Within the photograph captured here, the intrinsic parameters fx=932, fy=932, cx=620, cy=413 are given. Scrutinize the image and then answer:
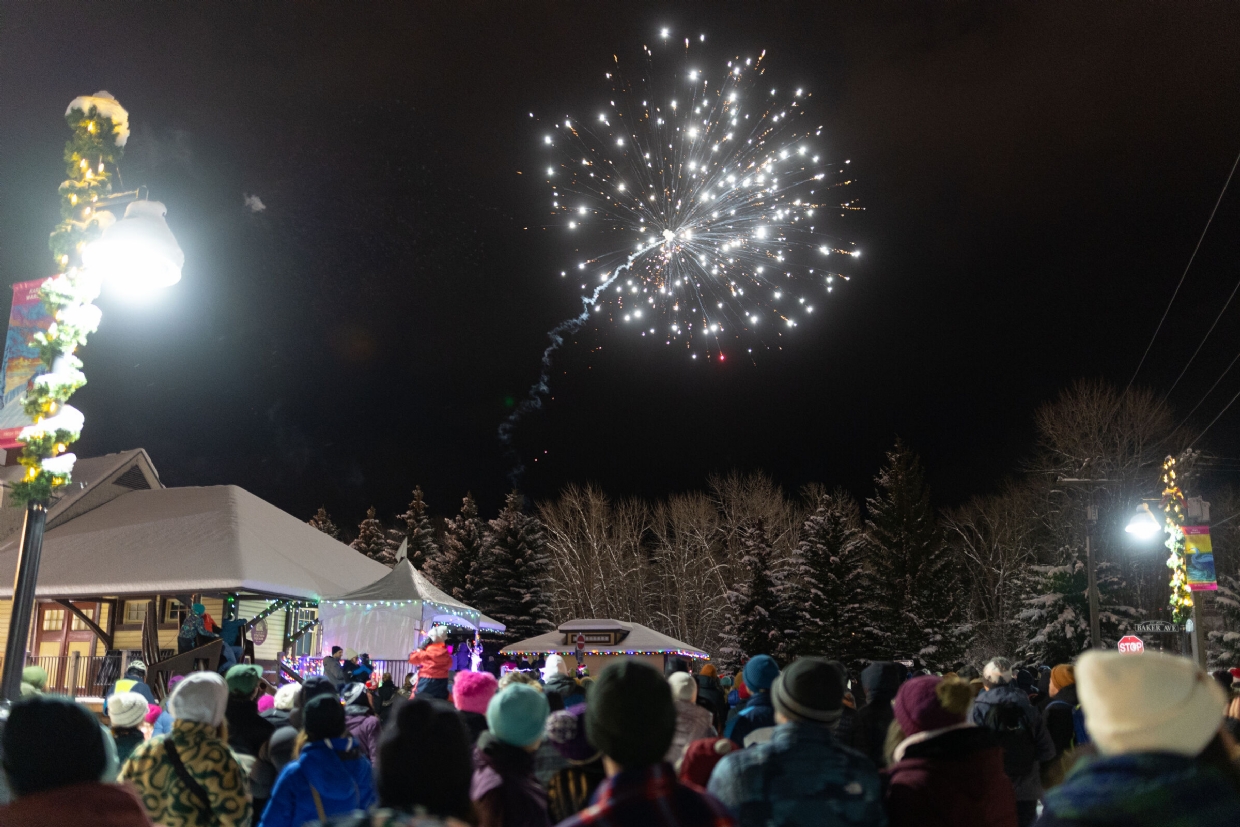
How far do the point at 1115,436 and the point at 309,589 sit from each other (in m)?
31.3

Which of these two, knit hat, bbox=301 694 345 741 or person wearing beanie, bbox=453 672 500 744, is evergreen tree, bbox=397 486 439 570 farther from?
knit hat, bbox=301 694 345 741

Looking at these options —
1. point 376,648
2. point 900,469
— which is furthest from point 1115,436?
point 376,648

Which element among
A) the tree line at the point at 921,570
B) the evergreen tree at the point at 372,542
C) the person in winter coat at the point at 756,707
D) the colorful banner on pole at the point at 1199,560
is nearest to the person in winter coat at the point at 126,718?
the person in winter coat at the point at 756,707

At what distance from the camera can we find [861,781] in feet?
10.3

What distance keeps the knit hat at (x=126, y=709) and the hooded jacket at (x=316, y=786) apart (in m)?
1.68

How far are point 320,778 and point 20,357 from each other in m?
6.12

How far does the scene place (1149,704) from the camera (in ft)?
8.33

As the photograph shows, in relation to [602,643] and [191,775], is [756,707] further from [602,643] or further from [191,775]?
[602,643]

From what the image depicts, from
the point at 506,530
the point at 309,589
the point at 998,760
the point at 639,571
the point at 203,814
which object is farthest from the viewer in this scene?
the point at 639,571

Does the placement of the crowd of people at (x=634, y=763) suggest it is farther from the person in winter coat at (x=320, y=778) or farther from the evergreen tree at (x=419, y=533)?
the evergreen tree at (x=419, y=533)

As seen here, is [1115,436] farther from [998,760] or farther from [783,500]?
[998,760]

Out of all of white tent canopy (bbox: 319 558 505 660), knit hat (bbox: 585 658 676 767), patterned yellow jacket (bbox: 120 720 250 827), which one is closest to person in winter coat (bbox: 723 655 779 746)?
patterned yellow jacket (bbox: 120 720 250 827)

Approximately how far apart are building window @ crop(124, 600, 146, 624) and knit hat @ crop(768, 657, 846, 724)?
26.3 m

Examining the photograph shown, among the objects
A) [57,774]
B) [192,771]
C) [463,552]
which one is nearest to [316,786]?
[192,771]
